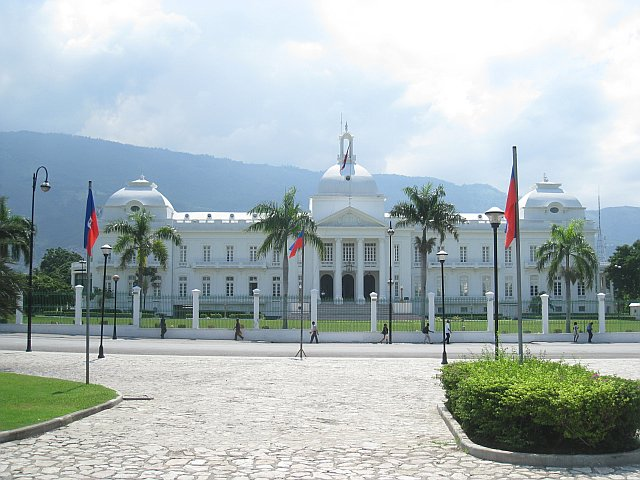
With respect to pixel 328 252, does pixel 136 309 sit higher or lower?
lower

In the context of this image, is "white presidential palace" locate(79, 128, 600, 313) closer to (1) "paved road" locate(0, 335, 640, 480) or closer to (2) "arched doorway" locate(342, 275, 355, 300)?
(2) "arched doorway" locate(342, 275, 355, 300)

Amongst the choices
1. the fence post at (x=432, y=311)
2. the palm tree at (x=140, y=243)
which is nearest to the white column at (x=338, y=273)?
Result: the palm tree at (x=140, y=243)

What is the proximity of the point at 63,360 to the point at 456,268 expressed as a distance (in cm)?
5079

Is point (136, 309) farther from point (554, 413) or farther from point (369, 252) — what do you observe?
point (554, 413)

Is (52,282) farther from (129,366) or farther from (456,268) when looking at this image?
(129,366)

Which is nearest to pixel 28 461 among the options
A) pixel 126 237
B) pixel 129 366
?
pixel 129 366

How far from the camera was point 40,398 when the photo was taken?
13.6 metres

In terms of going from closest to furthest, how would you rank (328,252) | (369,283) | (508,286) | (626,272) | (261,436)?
(261,436) → (626,272) → (328,252) → (369,283) → (508,286)

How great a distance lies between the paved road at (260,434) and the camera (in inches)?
336

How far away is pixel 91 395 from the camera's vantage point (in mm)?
14320

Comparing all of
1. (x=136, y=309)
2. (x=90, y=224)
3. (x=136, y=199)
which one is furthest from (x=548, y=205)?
(x=90, y=224)

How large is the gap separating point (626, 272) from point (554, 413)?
62120 mm

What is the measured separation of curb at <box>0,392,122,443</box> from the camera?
10227 mm


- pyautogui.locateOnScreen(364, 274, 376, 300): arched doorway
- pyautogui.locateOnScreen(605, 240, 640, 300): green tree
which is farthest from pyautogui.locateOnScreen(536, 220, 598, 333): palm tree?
pyautogui.locateOnScreen(364, 274, 376, 300): arched doorway
